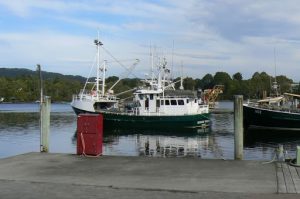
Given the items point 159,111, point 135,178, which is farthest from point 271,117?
point 135,178

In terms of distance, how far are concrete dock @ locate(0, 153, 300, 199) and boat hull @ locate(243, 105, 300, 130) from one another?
4191 cm

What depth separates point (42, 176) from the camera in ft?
36.4

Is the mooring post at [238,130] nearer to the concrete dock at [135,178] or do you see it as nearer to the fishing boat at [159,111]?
the concrete dock at [135,178]

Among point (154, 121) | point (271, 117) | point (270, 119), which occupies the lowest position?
point (154, 121)

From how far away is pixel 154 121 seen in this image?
186 ft

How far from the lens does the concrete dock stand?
9156 mm

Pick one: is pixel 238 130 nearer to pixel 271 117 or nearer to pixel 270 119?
pixel 271 117

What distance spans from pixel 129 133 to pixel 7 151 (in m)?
20.2

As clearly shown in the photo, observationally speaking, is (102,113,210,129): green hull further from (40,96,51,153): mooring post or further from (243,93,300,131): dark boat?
(40,96,51,153): mooring post

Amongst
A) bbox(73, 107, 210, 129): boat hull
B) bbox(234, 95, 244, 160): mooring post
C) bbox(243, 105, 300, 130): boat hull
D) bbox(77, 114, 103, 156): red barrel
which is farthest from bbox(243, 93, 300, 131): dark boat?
bbox(77, 114, 103, 156): red barrel

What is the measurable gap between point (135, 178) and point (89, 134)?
12.6 ft

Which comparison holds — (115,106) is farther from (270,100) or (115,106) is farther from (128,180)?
(128,180)

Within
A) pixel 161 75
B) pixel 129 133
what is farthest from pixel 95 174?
pixel 161 75

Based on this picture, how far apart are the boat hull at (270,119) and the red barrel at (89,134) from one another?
4185cm
